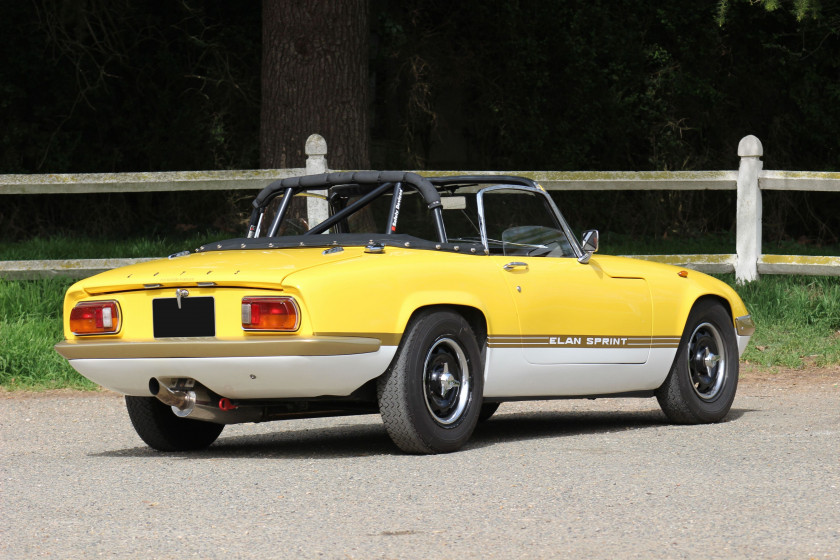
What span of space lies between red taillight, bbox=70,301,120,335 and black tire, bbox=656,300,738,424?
10.1 feet

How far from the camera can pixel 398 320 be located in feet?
19.6

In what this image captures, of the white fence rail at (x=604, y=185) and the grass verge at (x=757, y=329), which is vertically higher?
the white fence rail at (x=604, y=185)

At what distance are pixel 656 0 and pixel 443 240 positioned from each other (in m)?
14.4

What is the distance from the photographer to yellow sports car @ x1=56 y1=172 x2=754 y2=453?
19.0 ft

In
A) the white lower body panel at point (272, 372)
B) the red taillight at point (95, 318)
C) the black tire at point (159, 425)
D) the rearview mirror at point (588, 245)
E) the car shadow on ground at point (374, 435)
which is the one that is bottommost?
the car shadow on ground at point (374, 435)

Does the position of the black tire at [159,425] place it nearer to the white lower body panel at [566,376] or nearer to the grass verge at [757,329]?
the white lower body panel at [566,376]

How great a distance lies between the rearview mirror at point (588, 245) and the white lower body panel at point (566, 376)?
57 centimetres

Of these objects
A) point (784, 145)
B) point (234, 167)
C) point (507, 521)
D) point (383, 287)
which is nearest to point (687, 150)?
point (784, 145)

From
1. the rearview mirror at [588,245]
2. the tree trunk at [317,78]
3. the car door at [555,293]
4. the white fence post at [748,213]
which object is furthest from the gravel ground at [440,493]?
the tree trunk at [317,78]

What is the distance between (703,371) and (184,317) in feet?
10.5

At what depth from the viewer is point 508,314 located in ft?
21.4

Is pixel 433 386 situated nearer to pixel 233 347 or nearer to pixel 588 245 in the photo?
pixel 233 347

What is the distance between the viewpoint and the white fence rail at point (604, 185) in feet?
36.2

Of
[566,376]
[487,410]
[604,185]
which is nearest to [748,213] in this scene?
[604,185]
